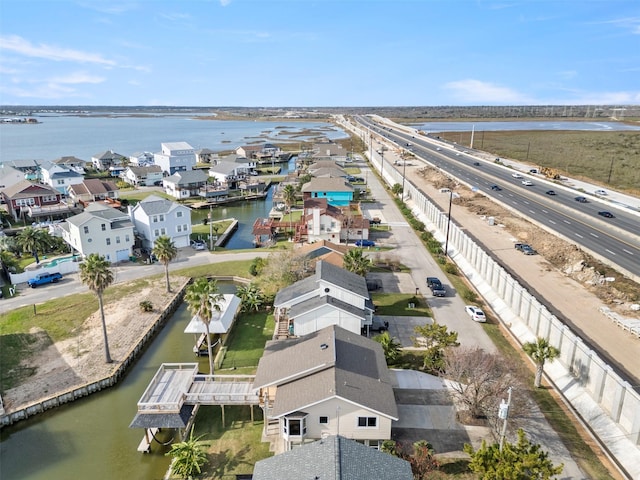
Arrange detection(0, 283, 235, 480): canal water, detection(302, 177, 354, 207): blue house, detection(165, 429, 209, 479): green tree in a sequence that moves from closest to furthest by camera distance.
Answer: detection(165, 429, 209, 479): green tree → detection(0, 283, 235, 480): canal water → detection(302, 177, 354, 207): blue house

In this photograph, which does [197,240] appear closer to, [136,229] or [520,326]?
[136,229]

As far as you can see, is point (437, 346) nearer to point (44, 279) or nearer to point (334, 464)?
point (334, 464)

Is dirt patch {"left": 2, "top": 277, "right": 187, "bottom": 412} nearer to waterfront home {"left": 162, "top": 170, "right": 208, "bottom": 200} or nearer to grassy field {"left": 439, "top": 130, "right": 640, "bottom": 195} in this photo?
waterfront home {"left": 162, "top": 170, "right": 208, "bottom": 200}

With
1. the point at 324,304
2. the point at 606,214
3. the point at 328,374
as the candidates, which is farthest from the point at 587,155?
the point at 328,374

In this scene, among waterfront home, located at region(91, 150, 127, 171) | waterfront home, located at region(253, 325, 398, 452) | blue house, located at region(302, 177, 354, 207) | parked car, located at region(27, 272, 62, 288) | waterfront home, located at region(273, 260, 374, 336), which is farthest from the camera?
waterfront home, located at region(91, 150, 127, 171)

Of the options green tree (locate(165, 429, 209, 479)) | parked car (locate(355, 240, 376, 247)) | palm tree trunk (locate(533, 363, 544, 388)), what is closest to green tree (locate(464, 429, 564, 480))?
palm tree trunk (locate(533, 363, 544, 388))

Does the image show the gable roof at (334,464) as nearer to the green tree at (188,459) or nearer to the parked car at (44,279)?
the green tree at (188,459)

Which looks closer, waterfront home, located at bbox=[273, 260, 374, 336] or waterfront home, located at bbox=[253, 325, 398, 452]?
waterfront home, located at bbox=[253, 325, 398, 452]
